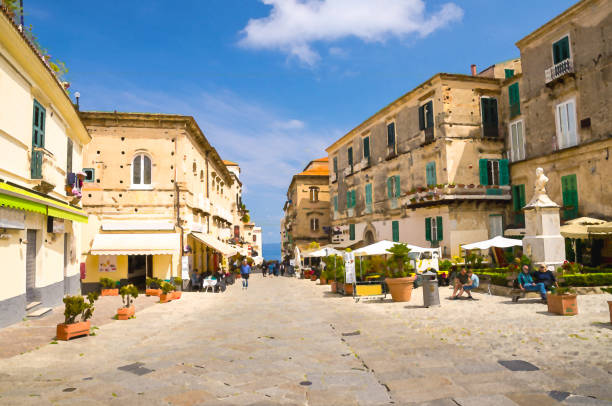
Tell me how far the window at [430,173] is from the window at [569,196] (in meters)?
6.76

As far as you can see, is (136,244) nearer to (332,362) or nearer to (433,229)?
(332,362)

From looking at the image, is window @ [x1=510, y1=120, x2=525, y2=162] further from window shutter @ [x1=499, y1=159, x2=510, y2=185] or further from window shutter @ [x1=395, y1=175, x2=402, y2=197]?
window shutter @ [x1=395, y1=175, x2=402, y2=197]

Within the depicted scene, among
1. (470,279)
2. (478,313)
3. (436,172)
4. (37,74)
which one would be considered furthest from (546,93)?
(37,74)

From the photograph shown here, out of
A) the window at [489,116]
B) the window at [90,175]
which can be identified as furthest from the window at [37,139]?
the window at [489,116]

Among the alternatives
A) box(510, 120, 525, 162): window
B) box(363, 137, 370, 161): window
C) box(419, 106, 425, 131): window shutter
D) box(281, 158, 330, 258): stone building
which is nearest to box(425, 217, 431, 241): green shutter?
box(419, 106, 425, 131): window shutter

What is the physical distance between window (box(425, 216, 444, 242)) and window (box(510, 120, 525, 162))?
573cm

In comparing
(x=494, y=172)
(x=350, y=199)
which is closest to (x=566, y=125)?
(x=494, y=172)

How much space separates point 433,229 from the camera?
2594cm

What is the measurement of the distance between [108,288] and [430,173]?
1885 centimetres

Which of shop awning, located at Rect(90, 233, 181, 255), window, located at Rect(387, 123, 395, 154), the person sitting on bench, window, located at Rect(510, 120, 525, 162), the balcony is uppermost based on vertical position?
the balcony

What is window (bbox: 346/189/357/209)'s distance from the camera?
3606cm

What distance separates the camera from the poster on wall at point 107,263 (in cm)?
1997

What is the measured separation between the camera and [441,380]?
5.50 metres

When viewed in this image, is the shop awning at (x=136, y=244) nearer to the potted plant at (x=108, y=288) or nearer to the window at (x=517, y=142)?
the potted plant at (x=108, y=288)
